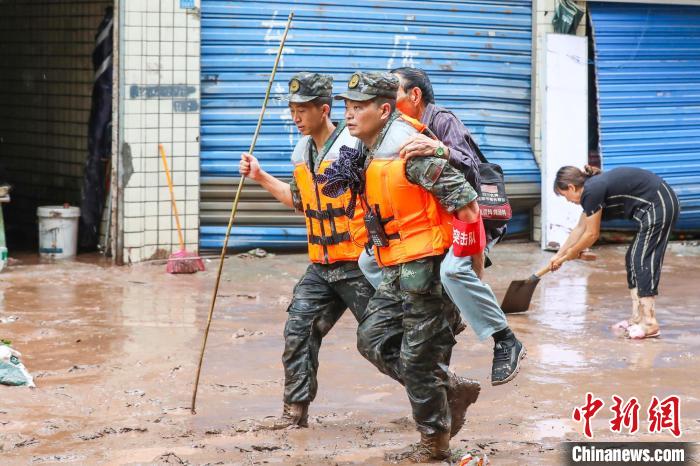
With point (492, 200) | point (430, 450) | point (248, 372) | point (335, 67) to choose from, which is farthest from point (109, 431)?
point (335, 67)

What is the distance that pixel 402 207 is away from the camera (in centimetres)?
529

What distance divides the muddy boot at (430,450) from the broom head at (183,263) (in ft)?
18.1

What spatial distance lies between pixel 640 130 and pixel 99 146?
590 centimetres

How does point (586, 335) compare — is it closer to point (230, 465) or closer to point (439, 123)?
point (439, 123)

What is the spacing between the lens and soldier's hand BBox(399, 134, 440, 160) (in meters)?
5.14

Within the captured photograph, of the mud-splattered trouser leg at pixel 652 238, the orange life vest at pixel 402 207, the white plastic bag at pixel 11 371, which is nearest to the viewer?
the orange life vest at pixel 402 207

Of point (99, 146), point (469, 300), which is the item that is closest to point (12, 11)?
point (99, 146)

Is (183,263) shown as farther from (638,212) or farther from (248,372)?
(638,212)

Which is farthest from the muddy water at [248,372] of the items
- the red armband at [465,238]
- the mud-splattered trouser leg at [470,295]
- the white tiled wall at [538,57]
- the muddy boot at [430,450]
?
the white tiled wall at [538,57]

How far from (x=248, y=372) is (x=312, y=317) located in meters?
1.35

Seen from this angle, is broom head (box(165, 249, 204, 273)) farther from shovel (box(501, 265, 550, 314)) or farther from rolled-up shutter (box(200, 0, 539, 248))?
shovel (box(501, 265, 550, 314))

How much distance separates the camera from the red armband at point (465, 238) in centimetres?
519

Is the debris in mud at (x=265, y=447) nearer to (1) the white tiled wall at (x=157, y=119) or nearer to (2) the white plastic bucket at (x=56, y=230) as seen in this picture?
(1) the white tiled wall at (x=157, y=119)

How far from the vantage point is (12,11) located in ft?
44.8
